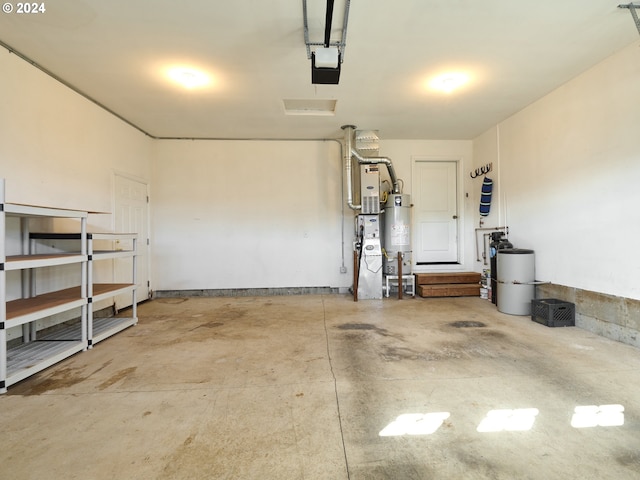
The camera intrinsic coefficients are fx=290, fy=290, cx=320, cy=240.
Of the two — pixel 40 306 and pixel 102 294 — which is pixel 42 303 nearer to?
pixel 40 306

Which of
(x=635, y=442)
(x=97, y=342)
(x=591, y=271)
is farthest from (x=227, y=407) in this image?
(x=591, y=271)

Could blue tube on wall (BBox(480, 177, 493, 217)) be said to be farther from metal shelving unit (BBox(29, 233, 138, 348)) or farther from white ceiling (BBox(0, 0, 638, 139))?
metal shelving unit (BBox(29, 233, 138, 348))

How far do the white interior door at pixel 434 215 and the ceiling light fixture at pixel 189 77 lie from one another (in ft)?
12.8

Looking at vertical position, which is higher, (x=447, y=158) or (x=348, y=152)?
(x=447, y=158)

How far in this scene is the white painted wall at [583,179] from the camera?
2822 mm

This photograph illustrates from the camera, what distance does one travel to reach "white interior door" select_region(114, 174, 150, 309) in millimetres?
4301

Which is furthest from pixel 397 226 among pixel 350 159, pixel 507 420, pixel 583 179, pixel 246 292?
pixel 507 420

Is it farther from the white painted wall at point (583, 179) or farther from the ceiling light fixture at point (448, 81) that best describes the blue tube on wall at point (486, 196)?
the ceiling light fixture at point (448, 81)

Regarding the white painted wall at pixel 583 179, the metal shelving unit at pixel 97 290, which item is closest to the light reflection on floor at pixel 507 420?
the white painted wall at pixel 583 179

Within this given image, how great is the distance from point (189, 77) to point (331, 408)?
358 centimetres

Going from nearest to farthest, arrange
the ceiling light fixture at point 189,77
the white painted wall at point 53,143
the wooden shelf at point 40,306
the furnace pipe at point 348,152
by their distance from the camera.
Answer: the wooden shelf at point 40,306, the white painted wall at point 53,143, the ceiling light fixture at point 189,77, the furnace pipe at point 348,152

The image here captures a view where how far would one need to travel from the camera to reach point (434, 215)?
5609 millimetres

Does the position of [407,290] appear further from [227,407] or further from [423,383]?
[227,407]

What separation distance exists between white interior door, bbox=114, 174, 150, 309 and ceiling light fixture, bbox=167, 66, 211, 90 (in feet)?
6.12
